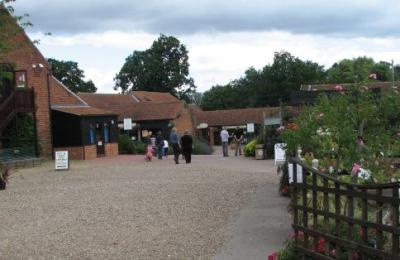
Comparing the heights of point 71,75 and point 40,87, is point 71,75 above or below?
above

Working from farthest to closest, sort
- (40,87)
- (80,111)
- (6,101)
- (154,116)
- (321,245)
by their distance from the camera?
(154,116)
(80,111)
(40,87)
(6,101)
(321,245)

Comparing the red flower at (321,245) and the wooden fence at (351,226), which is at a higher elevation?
the wooden fence at (351,226)

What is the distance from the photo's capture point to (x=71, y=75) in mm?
97688

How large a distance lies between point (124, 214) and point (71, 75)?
8799cm

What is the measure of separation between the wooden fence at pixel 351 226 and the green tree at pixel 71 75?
90138mm

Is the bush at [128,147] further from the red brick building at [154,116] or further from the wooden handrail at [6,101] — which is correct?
the wooden handrail at [6,101]

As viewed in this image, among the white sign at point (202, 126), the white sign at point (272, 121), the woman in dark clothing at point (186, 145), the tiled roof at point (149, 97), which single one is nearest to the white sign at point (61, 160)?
the woman in dark clothing at point (186, 145)

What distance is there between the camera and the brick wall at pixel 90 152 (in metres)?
36.5

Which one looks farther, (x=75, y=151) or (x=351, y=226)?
(x=75, y=151)

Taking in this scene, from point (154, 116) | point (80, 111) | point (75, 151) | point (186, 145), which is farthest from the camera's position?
point (154, 116)

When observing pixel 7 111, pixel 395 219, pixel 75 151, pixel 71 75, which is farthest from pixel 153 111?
pixel 395 219

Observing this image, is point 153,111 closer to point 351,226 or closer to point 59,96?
point 59,96

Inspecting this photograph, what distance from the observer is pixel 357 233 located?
5703 mm

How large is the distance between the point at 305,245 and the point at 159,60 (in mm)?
92158
